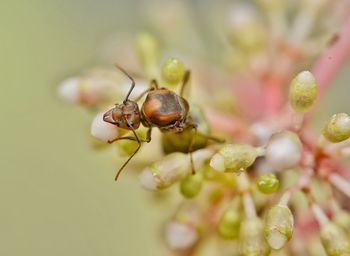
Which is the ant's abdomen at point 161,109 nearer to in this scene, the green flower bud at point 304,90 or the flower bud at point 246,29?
the green flower bud at point 304,90

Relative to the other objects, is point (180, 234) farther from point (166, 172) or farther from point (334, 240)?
point (334, 240)

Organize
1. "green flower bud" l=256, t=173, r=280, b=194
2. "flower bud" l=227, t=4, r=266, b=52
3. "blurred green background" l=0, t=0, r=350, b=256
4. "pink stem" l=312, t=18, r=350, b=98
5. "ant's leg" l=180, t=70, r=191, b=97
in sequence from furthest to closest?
1. "blurred green background" l=0, t=0, r=350, b=256
2. "flower bud" l=227, t=4, r=266, b=52
3. "pink stem" l=312, t=18, r=350, b=98
4. "ant's leg" l=180, t=70, r=191, b=97
5. "green flower bud" l=256, t=173, r=280, b=194

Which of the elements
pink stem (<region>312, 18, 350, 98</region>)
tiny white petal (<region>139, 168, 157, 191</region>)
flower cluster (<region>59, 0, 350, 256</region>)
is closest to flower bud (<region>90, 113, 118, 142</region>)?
flower cluster (<region>59, 0, 350, 256</region>)

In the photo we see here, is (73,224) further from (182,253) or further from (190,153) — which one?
(190,153)

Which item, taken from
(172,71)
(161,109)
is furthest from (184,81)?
(161,109)

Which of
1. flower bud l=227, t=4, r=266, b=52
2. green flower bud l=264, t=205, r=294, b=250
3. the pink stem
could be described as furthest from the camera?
flower bud l=227, t=4, r=266, b=52

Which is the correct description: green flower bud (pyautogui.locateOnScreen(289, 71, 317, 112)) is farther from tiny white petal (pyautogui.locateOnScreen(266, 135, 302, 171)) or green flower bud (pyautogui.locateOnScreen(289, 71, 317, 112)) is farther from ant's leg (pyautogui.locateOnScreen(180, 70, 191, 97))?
ant's leg (pyautogui.locateOnScreen(180, 70, 191, 97))

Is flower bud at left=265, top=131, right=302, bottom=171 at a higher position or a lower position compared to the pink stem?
lower
